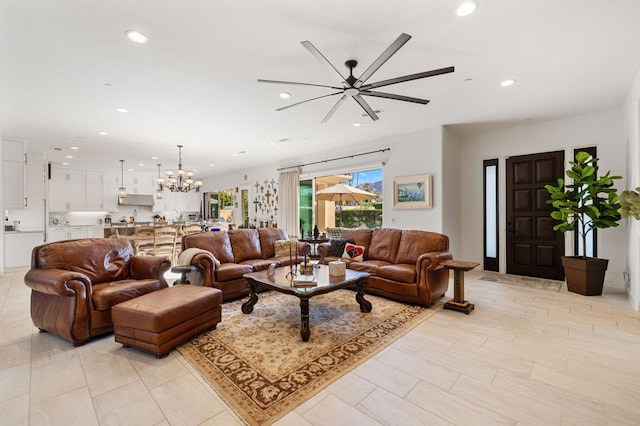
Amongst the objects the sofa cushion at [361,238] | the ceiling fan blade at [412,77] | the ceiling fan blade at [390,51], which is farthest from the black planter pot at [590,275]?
the ceiling fan blade at [390,51]

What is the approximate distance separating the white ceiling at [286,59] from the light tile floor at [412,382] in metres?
2.75

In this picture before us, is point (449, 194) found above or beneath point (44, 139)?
beneath

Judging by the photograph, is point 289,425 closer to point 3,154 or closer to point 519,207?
point 519,207

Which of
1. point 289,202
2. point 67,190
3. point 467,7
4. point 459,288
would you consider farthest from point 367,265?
point 67,190

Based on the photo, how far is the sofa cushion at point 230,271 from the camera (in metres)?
3.80

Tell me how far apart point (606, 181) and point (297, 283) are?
178 inches

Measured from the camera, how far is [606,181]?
12.8ft

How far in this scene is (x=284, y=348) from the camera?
2.51m

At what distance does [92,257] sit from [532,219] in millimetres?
6799

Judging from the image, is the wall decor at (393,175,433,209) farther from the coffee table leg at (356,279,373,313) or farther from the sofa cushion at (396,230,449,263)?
the coffee table leg at (356,279,373,313)

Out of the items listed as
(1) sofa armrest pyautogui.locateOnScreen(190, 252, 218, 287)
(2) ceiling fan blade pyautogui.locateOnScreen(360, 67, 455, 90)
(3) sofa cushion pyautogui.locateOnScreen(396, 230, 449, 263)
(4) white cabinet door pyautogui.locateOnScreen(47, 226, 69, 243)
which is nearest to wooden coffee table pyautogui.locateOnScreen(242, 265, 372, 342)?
(1) sofa armrest pyautogui.locateOnScreen(190, 252, 218, 287)

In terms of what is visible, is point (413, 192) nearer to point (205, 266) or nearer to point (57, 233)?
point (205, 266)

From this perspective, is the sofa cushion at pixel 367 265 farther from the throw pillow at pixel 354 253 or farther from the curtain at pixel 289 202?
the curtain at pixel 289 202

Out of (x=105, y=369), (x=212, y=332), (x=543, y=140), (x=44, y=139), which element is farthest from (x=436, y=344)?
(x=44, y=139)
